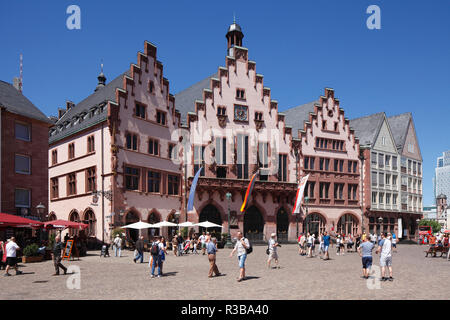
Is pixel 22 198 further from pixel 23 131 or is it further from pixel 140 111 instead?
pixel 140 111

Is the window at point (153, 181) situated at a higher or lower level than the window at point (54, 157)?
lower

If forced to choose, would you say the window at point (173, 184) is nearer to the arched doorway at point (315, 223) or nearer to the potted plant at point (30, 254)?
the arched doorway at point (315, 223)

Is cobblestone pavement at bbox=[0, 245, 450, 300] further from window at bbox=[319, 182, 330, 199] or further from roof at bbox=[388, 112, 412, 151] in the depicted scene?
roof at bbox=[388, 112, 412, 151]

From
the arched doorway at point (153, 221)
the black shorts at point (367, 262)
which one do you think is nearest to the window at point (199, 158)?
the arched doorway at point (153, 221)

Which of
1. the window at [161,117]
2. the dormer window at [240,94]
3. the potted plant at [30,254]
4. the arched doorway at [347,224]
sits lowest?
the arched doorway at [347,224]

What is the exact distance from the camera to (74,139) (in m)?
50.3

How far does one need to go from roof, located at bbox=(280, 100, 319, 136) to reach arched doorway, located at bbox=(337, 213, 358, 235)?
13.3 metres

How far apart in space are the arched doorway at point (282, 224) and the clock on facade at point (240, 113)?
39.2ft

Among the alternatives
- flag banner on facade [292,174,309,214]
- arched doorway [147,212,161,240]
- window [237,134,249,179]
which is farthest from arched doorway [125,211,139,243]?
flag banner on facade [292,174,309,214]

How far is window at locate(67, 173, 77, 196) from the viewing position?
4888cm

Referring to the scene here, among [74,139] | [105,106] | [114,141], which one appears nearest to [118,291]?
[114,141]

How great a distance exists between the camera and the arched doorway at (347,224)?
63.2m
